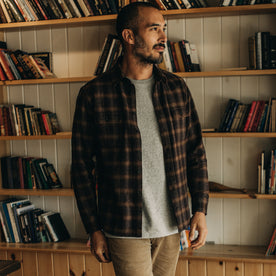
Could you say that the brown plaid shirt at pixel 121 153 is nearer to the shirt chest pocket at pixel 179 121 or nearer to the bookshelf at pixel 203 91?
the shirt chest pocket at pixel 179 121

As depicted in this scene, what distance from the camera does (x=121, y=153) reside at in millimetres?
1429

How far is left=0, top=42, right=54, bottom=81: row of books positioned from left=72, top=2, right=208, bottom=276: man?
116 centimetres

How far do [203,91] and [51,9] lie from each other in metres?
1.08

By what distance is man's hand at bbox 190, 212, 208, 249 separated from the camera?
147cm

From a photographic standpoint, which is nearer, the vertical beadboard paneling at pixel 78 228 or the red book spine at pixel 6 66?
the red book spine at pixel 6 66

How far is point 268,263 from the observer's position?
2.32 m

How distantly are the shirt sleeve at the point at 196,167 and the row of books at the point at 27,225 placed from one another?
1.39m

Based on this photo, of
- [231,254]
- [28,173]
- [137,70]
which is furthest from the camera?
[28,173]

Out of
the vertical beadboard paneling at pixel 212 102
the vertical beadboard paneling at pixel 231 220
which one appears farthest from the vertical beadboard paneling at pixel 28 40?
the vertical beadboard paneling at pixel 231 220

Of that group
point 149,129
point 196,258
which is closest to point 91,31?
point 149,129

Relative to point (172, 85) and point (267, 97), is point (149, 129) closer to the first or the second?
point (172, 85)

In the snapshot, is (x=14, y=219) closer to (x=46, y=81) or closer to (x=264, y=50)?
(x=46, y=81)

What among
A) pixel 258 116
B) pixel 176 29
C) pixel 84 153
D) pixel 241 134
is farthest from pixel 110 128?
pixel 176 29

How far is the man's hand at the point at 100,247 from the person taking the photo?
145 cm
